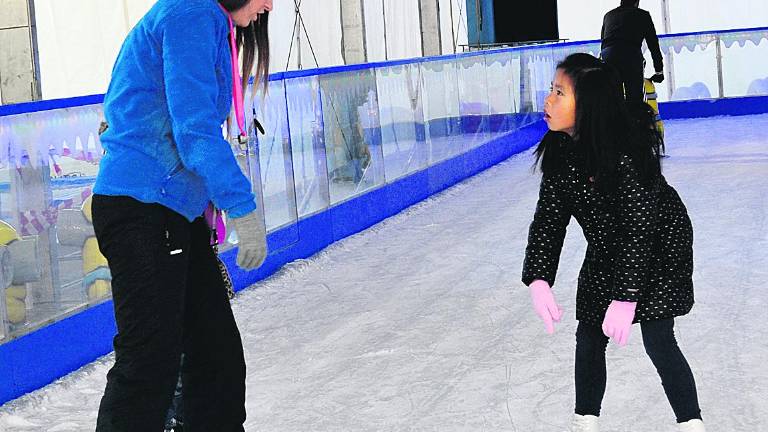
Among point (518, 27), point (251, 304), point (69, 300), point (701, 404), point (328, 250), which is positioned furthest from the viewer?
point (518, 27)

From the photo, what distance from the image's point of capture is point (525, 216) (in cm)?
656

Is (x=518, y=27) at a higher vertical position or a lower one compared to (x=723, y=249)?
higher

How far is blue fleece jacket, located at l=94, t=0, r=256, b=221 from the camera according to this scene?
1.88 meters

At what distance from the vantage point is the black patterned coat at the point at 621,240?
7.33ft

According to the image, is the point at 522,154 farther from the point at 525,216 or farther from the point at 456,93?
the point at 525,216

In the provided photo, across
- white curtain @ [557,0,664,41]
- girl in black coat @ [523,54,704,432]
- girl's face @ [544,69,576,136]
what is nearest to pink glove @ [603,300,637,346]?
girl in black coat @ [523,54,704,432]

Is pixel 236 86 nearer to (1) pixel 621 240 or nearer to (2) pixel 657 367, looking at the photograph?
(1) pixel 621 240

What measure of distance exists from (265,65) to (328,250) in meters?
3.62

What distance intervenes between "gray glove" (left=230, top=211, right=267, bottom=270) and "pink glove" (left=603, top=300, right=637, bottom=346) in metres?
0.65

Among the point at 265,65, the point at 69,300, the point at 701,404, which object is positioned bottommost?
the point at 701,404

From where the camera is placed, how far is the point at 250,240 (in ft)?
6.57

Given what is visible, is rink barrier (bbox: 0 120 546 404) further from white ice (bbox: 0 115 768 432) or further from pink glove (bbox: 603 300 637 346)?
pink glove (bbox: 603 300 637 346)

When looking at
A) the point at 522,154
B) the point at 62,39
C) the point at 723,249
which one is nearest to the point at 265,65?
the point at 723,249

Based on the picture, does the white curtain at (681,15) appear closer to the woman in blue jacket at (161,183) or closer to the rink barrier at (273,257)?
Result: the rink barrier at (273,257)
